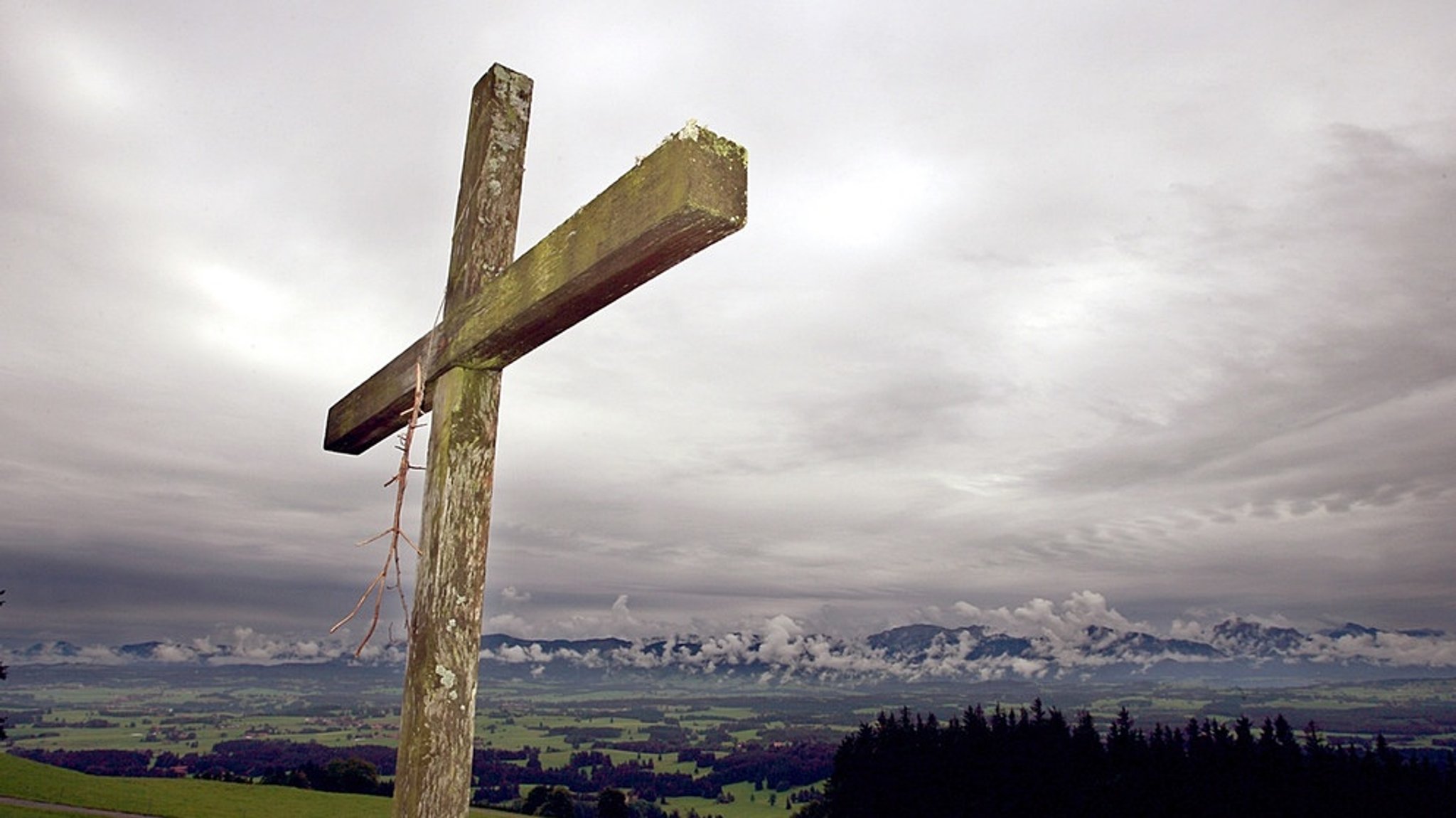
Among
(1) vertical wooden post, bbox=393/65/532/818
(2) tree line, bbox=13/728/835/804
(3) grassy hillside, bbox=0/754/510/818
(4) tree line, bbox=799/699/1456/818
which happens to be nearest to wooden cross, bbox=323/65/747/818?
(1) vertical wooden post, bbox=393/65/532/818

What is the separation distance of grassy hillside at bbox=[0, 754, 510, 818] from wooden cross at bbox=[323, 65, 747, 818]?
58.5 meters

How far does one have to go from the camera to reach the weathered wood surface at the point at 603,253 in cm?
205

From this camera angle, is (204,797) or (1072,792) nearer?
(204,797)

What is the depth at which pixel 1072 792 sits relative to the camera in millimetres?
64438

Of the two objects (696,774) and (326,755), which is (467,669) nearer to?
(326,755)

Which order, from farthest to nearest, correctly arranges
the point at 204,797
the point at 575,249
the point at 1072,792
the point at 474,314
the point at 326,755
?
the point at 326,755 < the point at 1072,792 < the point at 204,797 < the point at 474,314 < the point at 575,249

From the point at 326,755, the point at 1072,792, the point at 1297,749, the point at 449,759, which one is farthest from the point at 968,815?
the point at 326,755

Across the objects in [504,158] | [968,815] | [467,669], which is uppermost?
[504,158]

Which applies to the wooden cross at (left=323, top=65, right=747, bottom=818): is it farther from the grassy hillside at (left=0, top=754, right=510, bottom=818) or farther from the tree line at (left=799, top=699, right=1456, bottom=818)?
Answer: the tree line at (left=799, top=699, right=1456, bottom=818)

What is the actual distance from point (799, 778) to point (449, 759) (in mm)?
204432

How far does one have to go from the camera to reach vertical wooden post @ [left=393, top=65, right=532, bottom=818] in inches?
101

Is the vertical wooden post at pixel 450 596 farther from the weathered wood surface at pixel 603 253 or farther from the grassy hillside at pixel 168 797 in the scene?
the grassy hillside at pixel 168 797

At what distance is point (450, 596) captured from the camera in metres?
2.69

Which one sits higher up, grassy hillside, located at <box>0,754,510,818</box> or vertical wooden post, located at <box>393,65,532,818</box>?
vertical wooden post, located at <box>393,65,532,818</box>
